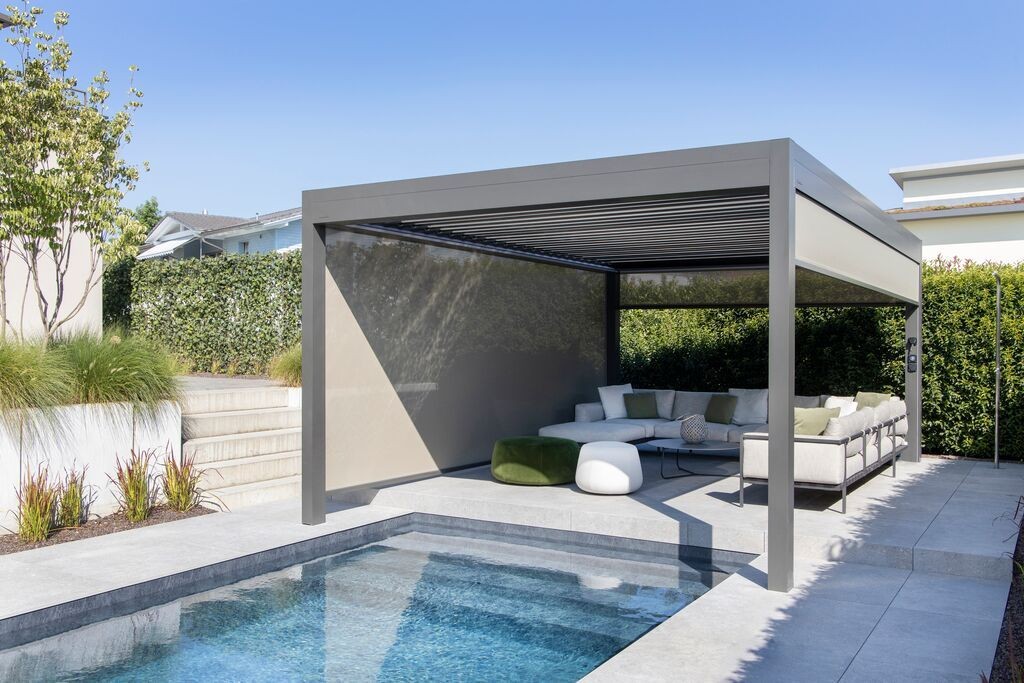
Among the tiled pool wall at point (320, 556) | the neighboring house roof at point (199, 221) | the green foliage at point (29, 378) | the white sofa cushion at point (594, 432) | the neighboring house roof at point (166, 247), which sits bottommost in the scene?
the tiled pool wall at point (320, 556)

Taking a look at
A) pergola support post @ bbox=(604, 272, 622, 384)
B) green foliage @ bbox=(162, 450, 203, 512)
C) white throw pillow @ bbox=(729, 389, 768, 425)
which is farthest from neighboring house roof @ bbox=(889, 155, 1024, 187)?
green foliage @ bbox=(162, 450, 203, 512)

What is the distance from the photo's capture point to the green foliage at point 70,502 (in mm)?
7156

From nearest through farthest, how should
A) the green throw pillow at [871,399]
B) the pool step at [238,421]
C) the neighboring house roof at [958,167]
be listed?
the pool step at [238,421]
the green throw pillow at [871,399]
the neighboring house roof at [958,167]

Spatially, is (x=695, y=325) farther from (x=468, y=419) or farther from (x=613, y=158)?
(x=613, y=158)

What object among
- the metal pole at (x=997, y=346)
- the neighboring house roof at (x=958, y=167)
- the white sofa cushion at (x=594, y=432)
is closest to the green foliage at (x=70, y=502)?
the white sofa cushion at (x=594, y=432)

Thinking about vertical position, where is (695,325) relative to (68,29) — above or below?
below

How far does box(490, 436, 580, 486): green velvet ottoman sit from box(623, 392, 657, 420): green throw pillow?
3.07 metres

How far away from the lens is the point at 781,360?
5590 mm

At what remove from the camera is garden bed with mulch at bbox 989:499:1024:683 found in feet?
13.7

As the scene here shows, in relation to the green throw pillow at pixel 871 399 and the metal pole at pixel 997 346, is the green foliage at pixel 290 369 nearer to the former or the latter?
the green throw pillow at pixel 871 399

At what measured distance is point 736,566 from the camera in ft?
21.9

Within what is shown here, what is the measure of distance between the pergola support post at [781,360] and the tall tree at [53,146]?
6.82 metres

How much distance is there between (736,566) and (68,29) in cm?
923

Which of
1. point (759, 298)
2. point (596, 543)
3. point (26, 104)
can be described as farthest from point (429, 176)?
point (759, 298)
